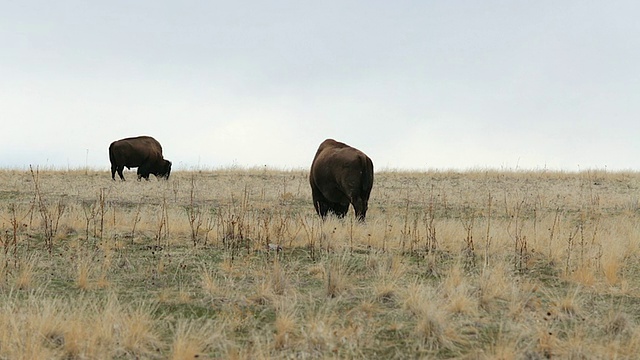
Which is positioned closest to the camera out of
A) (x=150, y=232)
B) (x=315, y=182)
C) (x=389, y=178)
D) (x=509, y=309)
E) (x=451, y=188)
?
(x=509, y=309)

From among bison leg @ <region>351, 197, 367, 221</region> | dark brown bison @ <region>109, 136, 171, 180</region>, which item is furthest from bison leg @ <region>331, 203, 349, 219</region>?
dark brown bison @ <region>109, 136, 171, 180</region>

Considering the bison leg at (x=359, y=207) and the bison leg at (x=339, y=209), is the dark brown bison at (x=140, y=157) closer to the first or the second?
the bison leg at (x=339, y=209)

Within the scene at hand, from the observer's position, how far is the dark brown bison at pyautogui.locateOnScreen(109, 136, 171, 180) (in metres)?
24.8

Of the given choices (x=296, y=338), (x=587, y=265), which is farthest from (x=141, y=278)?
(x=587, y=265)

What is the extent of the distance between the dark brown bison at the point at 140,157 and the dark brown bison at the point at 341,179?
46.2 ft

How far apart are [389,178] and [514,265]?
58.5 ft

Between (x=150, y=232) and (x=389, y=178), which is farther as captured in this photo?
(x=389, y=178)

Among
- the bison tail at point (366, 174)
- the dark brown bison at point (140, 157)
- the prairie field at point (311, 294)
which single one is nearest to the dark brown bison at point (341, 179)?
the bison tail at point (366, 174)

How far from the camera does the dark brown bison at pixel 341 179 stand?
11.2 metres

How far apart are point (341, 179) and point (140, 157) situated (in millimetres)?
15925

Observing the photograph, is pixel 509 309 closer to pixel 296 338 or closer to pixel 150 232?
pixel 296 338

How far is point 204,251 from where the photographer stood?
307 inches

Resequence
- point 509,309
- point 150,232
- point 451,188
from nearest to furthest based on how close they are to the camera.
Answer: point 509,309
point 150,232
point 451,188

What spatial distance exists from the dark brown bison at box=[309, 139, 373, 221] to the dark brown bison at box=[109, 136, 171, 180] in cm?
1409
